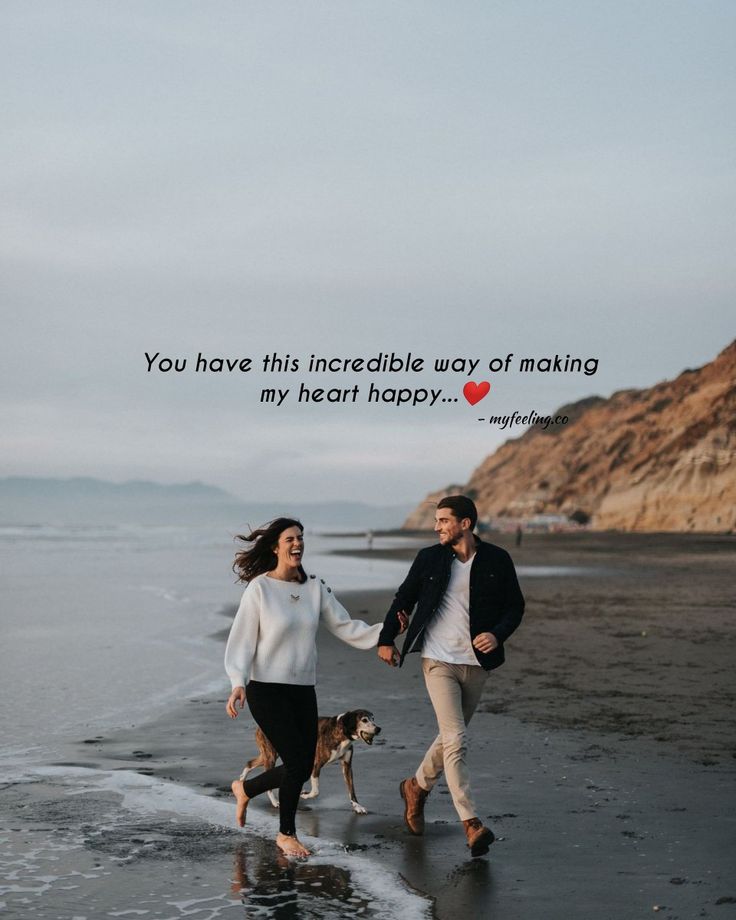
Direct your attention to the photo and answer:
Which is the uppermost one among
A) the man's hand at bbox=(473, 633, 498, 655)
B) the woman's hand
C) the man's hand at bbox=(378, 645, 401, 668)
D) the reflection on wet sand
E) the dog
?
the man's hand at bbox=(473, 633, 498, 655)

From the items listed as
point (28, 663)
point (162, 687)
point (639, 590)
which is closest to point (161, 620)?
point (28, 663)

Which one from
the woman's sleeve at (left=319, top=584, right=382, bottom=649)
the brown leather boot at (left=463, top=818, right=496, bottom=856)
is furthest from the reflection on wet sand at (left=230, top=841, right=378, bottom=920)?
the woman's sleeve at (left=319, top=584, right=382, bottom=649)

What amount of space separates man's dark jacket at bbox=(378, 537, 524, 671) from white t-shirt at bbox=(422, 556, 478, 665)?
2.3 inches

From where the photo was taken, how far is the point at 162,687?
1358 cm

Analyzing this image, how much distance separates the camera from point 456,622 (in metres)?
7.30

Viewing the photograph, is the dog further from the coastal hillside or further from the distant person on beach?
the coastal hillside

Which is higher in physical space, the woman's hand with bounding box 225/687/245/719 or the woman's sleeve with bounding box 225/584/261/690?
the woman's sleeve with bounding box 225/584/261/690

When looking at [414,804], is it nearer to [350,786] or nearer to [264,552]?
[350,786]

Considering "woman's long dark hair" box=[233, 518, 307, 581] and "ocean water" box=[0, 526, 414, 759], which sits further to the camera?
"ocean water" box=[0, 526, 414, 759]

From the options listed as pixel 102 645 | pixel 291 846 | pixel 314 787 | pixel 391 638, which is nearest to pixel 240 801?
pixel 291 846

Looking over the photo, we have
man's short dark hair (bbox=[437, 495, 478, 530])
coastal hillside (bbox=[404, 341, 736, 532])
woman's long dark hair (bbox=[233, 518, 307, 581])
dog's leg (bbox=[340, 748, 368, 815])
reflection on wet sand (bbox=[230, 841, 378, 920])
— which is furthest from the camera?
coastal hillside (bbox=[404, 341, 736, 532])

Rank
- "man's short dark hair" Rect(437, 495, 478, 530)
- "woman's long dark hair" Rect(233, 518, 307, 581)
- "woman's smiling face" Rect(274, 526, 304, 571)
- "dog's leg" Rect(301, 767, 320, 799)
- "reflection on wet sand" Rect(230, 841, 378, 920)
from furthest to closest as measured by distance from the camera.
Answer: "dog's leg" Rect(301, 767, 320, 799)
"man's short dark hair" Rect(437, 495, 478, 530)
"woman's long dark hair" Rect(233, 518, 307, 581)
"woman's smiling face" Rect(274, 526, 304, 571)
"reflection on wet sand" Rect(230, 841, 378, 920)

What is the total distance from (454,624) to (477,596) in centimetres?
28

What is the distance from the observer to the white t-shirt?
7.27 meters
